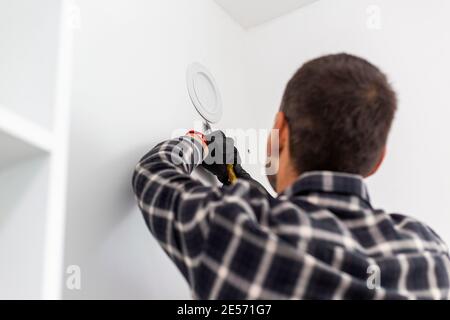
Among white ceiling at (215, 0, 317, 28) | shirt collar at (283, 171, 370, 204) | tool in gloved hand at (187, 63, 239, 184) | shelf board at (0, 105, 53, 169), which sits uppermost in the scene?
white ceiling at (215, 0, 317, 28)

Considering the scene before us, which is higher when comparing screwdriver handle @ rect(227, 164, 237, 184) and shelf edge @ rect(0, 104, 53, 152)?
screwdriver handle @ rect(227, 164, 237, 184)

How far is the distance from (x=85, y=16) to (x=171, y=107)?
28 centimetres

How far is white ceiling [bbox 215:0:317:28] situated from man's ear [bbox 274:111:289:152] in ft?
2.73

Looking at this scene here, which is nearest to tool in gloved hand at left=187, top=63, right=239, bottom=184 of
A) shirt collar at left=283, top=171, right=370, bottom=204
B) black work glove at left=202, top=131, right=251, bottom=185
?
black work glove at left=202, top=131, right=251, bottom=185

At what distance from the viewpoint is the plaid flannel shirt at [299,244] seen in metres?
0.65

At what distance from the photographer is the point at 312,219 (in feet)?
2.23

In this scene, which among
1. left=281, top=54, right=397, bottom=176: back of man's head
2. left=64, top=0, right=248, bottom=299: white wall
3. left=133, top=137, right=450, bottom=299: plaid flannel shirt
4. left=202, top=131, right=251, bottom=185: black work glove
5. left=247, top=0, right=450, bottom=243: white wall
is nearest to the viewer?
left=133, top=137, right=450, bottom=299: plaid flannel shirt

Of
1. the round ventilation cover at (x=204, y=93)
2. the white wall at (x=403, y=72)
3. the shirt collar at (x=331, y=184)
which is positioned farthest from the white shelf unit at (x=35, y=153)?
the white wall at (x=403, y=72)

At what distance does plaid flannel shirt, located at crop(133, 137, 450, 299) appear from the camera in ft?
2.13

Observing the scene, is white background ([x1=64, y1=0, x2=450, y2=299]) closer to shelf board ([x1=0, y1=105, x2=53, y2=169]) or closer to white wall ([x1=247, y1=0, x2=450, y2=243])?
white wall ([x1=247, y1=0, x2=450, y2=243])

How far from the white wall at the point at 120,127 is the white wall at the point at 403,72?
0.37 metres

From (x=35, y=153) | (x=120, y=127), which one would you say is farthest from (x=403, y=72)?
(x=35, y=153)

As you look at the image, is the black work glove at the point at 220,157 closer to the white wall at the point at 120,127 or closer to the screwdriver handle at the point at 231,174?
the screwdriver handle at the point at 231,174
